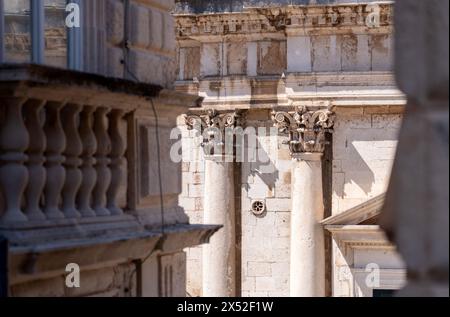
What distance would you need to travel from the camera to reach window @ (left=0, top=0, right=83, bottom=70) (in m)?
5.40

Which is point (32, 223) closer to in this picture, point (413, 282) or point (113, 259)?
point (113, 259)

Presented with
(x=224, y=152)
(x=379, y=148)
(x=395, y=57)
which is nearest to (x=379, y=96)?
(x=379, y=148)

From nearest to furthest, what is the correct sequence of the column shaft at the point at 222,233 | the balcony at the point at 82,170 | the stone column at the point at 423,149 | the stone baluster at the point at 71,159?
the stone column at the point at 423,149
the balcony at the point at 82,170
the stone baluster at the point at 71,159
the column shaft at the point at 222,233

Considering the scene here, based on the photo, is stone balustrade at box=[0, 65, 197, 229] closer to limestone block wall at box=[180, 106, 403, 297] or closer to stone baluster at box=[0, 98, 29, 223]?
stone baluster at box=[0, 98, 29, 223]

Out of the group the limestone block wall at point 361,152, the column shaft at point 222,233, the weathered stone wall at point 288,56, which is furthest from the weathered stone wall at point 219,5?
the column shaft at point 222,233

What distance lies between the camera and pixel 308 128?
50.5 ft

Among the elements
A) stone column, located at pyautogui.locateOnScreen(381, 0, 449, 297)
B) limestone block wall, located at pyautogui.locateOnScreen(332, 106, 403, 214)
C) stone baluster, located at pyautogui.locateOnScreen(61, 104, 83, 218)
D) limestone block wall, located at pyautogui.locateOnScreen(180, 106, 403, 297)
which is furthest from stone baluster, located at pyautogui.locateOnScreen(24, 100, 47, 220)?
limestone block wall, located at pyautogui.locateOnScreen(332, 106, 403, 214)

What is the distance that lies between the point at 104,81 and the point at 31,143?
0.49 m

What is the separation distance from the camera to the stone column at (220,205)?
15930mm

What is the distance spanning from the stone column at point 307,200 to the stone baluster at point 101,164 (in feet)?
32.6

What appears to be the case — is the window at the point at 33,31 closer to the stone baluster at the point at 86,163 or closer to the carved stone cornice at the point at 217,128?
the stone baluster at the point at 86,163

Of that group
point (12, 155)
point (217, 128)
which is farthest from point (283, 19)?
point (12, 155)

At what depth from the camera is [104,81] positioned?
5160 mm

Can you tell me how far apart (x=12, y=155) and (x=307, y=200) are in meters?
10.8
